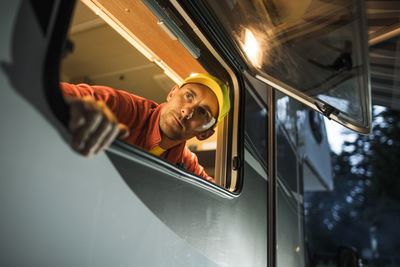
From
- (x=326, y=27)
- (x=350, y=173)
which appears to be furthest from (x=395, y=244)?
(x=326, y=27)

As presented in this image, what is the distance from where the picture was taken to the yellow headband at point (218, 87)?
1679 mm

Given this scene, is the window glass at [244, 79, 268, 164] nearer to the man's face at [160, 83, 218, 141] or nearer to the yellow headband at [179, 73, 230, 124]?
the yellow headband at [179, 73, 230, 124]

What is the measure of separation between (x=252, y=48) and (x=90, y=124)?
115 centimetres

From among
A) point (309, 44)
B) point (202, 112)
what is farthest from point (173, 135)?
point (309, 44)

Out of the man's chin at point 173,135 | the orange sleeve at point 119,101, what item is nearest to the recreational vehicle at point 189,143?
the orange sleeve at point 119,101

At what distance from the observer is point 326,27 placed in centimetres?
143

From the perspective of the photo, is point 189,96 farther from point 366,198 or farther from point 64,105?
point 366,198

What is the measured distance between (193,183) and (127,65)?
2.05m

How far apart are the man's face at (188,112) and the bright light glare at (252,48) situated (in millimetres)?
272

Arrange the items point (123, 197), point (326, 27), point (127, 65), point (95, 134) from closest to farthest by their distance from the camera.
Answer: point (95, 134) → point (123, 197) → point (326, 27) → point (127, 65)

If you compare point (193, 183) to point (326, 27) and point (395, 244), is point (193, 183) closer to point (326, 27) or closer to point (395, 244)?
point (326, 27)

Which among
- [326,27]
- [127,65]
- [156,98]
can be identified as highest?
[127,65]

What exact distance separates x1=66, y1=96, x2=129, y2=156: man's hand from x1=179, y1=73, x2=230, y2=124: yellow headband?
109 cm

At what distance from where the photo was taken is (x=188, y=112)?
1.58 meters
